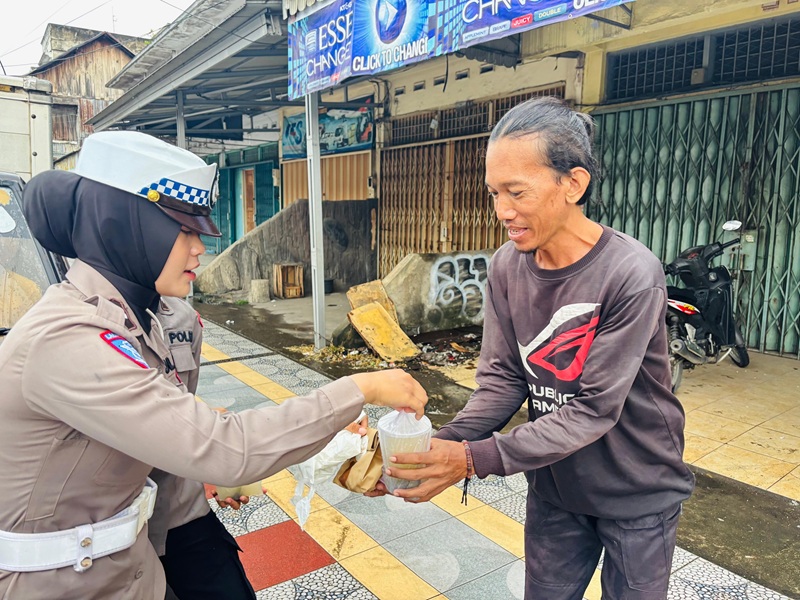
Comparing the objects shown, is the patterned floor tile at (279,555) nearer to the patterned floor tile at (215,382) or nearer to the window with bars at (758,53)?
A: the patterned floor tile at (215,382)

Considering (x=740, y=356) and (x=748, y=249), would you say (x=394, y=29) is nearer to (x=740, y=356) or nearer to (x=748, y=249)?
(x=748, y=249)

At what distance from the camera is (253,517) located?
10.9 feet

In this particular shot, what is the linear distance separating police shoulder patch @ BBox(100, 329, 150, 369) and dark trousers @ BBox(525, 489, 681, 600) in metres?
1.22

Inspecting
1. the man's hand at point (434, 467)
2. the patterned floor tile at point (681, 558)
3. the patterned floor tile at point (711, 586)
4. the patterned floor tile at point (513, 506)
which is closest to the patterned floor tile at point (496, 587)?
the patterned floor tile at point (513, 506)

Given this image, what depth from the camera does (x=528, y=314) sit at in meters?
1.71

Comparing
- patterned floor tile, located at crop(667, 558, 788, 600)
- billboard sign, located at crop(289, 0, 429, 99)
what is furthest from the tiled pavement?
billboard sign, located at crop(289, 0, 429, 99)

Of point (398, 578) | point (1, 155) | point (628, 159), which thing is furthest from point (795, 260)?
point (1, 155)

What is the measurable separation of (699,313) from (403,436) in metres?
4.28

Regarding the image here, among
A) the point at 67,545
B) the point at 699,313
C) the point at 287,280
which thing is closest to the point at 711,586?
the point at 67,545

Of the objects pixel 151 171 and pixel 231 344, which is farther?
pixel 231 344

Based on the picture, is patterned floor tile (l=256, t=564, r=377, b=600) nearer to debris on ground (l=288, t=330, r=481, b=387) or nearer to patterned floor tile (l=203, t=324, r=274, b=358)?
debris on ground (l=288, t=330, r=481, b=387)

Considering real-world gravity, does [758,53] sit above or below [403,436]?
above

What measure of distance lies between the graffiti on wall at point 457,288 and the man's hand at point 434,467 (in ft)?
18.9

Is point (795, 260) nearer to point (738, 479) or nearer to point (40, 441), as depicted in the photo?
point (738, 479)
